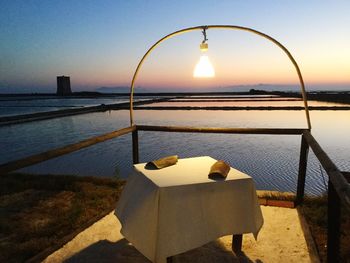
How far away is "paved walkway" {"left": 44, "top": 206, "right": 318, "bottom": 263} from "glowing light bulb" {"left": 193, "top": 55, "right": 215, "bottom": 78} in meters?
1.96

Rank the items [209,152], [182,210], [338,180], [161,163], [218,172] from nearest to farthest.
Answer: [338,180]
[182,210]
[218,172]
[161,163]
[209,152]

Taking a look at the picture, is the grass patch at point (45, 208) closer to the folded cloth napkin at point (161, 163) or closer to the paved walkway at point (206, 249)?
the paved walkway at point (206, 249)

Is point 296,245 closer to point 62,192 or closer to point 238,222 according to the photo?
point 238,222

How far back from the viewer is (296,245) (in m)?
2.92

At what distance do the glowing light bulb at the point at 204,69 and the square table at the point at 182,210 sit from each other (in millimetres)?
1634

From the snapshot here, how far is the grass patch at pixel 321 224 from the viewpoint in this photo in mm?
2920

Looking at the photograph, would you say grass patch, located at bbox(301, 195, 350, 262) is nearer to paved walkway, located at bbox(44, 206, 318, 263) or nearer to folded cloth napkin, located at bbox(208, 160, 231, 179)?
paved walkway, located at bbox(44, 206, 318, 263)

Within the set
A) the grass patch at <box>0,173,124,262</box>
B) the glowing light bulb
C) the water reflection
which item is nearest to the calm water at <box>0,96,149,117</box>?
the water reflection

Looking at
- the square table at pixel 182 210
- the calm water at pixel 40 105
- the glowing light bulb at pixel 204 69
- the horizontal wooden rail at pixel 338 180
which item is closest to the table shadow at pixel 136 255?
the square table at pixel 182 210

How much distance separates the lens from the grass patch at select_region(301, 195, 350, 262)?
2920 mm

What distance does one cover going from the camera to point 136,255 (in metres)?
2.71

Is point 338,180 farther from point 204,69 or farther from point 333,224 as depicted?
point 204,69

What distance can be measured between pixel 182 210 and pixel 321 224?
2069 mm

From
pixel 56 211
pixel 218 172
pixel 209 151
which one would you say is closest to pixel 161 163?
pixel 218 172
